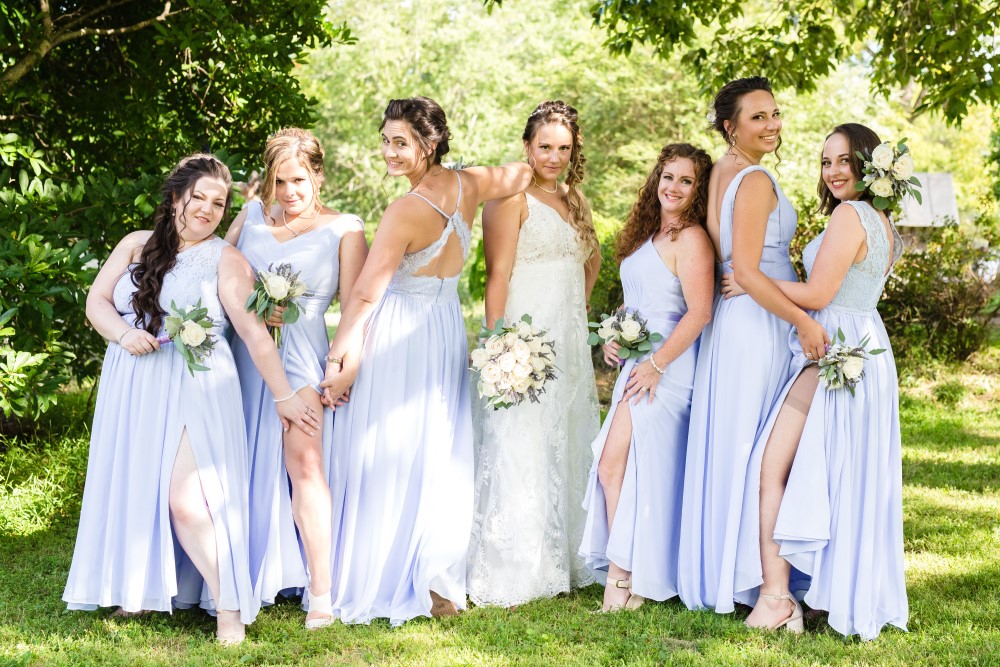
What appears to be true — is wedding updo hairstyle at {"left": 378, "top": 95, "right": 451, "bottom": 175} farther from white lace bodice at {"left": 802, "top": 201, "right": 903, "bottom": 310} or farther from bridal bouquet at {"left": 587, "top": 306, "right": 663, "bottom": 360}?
white lace bodice at {"left": 802, "top": 201, "right": 903, "bottom": 310}

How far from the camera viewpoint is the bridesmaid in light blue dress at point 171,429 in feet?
13.7

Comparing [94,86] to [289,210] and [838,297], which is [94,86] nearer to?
[289,210]

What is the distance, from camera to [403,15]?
90.2 feet

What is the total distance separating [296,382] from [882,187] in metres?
2.73

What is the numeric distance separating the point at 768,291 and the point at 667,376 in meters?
0.64

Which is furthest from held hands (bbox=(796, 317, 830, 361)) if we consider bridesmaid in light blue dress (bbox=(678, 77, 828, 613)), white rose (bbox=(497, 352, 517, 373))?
white rose (bbox=(497, 352, 517, 373))

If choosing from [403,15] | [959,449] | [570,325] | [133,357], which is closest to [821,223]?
[959,449]

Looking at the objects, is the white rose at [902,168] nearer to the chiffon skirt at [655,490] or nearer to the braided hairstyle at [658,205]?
the braided hairstyle at [658,205]

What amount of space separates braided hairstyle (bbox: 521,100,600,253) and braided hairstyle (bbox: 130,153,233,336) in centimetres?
153

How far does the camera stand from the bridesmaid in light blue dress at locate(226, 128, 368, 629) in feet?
14.4

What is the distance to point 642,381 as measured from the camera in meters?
4.53

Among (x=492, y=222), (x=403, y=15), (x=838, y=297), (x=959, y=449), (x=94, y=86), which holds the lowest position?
(x=959, y=449)

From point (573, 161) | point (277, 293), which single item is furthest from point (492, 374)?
point (573, 161)

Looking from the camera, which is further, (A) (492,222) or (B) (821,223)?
(B) (821,223)
